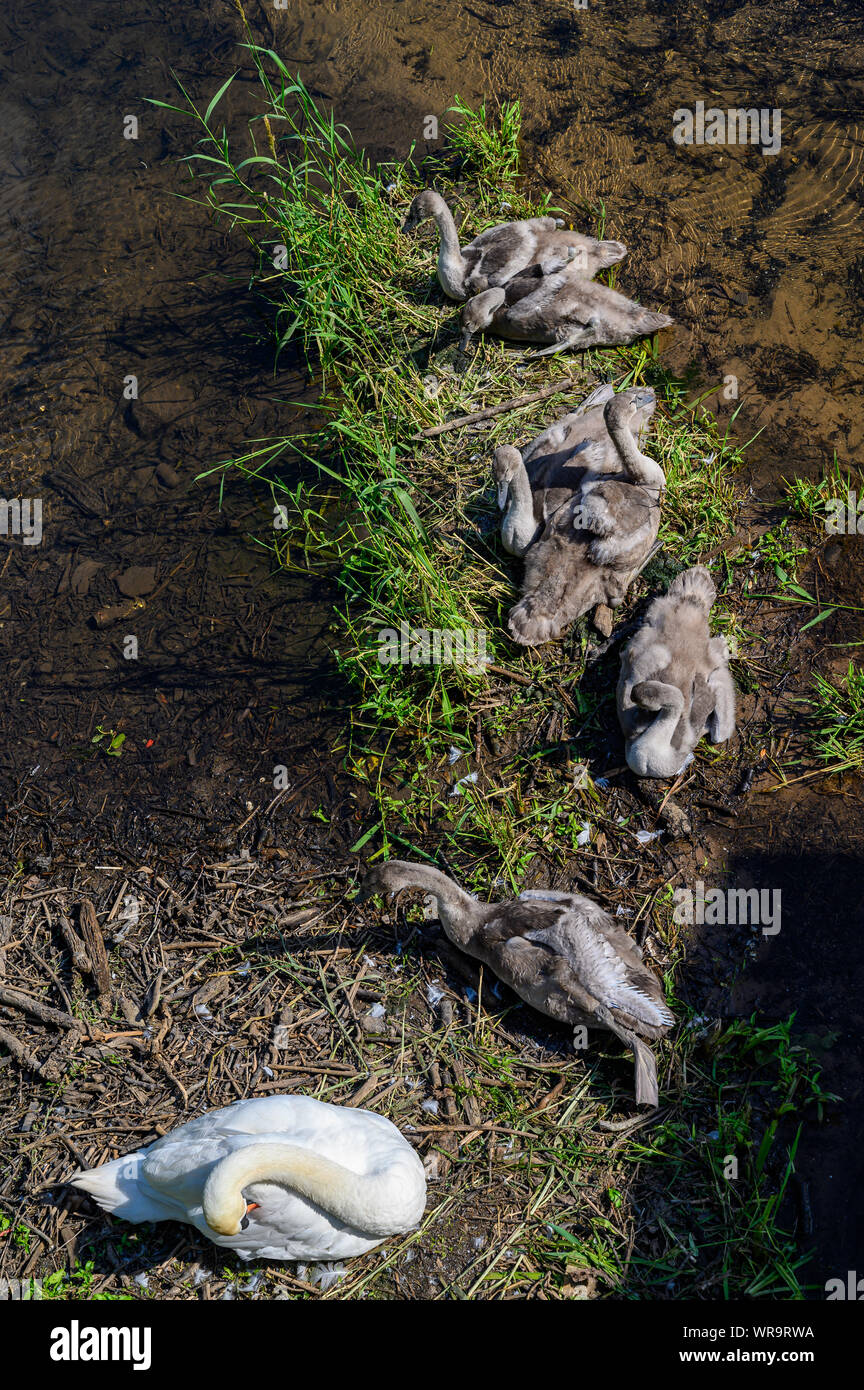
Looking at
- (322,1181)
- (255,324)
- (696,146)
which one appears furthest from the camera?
(696,146)

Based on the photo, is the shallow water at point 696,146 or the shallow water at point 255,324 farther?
the shallow water at point 696,146

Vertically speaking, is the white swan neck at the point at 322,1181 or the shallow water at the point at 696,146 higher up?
the shallow water at the point at 696,146

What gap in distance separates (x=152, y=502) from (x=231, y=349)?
4.97ft

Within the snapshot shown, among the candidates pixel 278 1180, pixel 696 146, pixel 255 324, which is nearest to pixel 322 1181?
pixel 278 1180

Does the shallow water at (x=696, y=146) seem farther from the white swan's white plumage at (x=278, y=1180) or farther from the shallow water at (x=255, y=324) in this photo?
the white swan's white plumage at (x=278, y=1180)

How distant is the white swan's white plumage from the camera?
3.71 metres

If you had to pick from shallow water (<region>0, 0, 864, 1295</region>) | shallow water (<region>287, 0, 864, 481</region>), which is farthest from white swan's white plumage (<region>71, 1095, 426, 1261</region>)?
shallow water (<region>287, 0, 864, 481</region>)

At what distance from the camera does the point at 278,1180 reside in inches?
148

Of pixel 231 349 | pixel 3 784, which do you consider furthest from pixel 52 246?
pixel 3 784

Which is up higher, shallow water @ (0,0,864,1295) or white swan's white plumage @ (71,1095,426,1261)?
shallow water @ (0,0,864,1295)

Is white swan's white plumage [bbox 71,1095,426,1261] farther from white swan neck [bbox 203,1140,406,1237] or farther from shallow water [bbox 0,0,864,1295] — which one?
shallow water [bbox 0,0,864,1295]

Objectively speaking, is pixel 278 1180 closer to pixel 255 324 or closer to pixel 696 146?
pixel 255 324

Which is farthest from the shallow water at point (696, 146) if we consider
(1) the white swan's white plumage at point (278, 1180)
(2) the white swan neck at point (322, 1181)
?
(2) the white swan neck at point (322, 1181)

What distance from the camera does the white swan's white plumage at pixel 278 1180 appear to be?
12.2 feet
